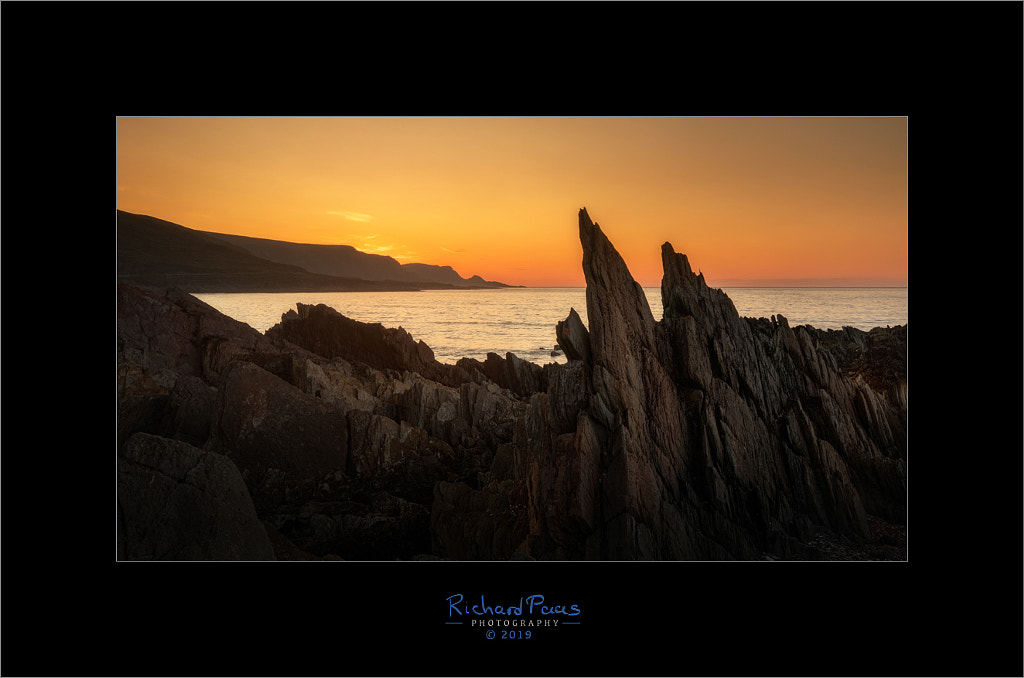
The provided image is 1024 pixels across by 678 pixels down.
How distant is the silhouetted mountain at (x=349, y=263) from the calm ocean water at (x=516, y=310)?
22cm

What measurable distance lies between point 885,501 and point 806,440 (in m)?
0.94

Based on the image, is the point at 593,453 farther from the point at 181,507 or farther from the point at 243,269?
the point at 243,269

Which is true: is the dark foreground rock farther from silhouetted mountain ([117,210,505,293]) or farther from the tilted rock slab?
silhouetted mountain ([117,210,505,293])

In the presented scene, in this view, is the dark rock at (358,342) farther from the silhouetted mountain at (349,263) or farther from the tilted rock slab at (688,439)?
the tilted rock slab at (688,439)

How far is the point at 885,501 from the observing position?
4.30m

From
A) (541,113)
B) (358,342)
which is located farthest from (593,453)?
(358,342)

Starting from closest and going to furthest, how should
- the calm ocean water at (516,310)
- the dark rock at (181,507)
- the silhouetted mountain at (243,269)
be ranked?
the dark rock at (181,507), the calm ocean water at (516,310), the silhouetted mountain at (243,269)

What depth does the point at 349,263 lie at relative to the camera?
525 centimetres

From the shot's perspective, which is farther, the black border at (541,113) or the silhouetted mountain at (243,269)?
the silhouetted mountain at (243,269)

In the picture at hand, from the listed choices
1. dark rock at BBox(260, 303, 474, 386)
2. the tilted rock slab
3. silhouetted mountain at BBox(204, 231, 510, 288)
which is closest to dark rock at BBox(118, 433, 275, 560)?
the tilted rock slab

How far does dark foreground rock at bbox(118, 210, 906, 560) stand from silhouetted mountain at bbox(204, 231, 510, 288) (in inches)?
29.3

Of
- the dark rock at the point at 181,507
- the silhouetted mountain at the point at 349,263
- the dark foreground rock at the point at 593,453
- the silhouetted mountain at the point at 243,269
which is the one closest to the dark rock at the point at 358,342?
the dark foreground rock at the point at 593,453

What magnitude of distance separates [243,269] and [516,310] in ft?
11.9

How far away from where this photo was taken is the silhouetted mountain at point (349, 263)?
511 centimetres
